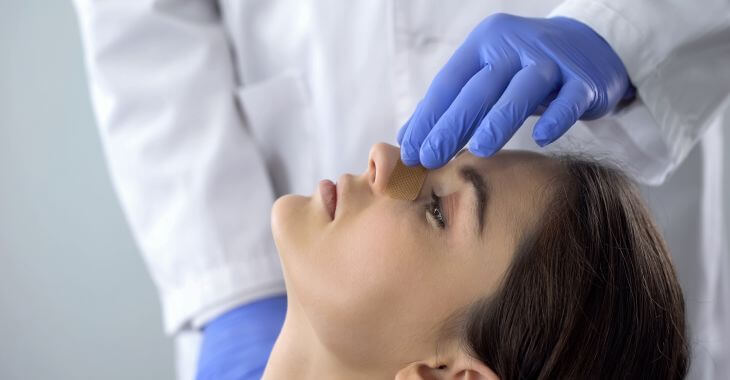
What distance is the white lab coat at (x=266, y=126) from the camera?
1185mm

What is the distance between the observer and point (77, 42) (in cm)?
173

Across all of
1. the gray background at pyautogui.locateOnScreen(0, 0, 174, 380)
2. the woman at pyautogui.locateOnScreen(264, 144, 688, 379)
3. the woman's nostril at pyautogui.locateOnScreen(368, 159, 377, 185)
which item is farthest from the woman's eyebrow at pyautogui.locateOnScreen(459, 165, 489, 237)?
the gray background at pyautogui.locateOnScreen(0, 0, 174, 380)

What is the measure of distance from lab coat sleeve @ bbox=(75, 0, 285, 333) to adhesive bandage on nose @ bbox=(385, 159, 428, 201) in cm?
38

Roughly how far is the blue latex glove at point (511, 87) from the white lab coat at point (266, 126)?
165 millimetres

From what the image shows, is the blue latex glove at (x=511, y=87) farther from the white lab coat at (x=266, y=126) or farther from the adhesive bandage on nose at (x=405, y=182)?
the white lab coat at (x=266, y=126)

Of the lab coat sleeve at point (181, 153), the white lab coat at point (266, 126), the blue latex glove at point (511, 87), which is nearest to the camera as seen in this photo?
the blue latex glove at point (511, 87)

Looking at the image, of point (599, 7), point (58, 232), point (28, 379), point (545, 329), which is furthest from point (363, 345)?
point (28, 379)

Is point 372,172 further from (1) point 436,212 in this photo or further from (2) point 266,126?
(2) point 266,126

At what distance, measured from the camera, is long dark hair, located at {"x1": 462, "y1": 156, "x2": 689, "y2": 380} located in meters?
0.96

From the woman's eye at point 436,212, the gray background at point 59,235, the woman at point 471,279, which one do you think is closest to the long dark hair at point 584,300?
the woman at point 471,279

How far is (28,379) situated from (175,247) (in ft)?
2.81

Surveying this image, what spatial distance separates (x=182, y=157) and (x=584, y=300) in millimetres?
714

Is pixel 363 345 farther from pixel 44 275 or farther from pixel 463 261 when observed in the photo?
pixel 44 275

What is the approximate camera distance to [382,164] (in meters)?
0.99
